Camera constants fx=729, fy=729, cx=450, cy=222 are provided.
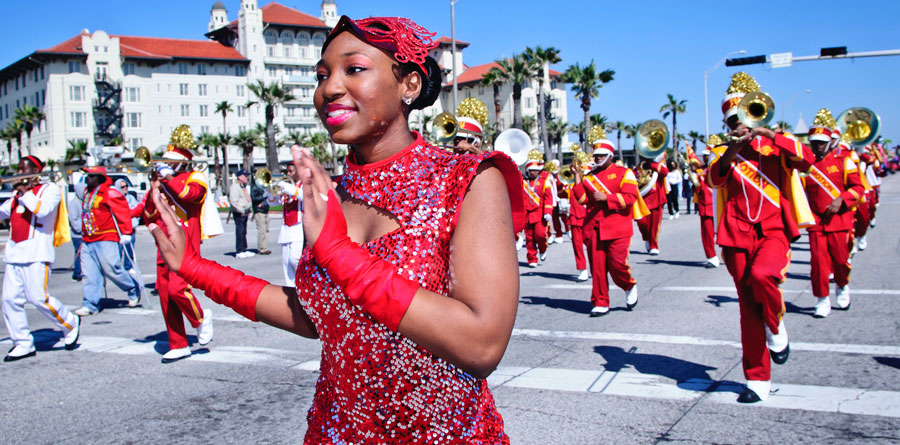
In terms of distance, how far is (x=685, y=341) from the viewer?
6.91 m

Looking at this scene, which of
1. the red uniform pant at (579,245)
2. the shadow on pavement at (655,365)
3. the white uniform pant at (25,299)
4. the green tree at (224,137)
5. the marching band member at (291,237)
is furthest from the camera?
the green tree at (224,137)

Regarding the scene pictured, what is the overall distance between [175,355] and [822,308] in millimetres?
6758

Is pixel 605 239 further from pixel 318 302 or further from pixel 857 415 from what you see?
pixel 318 302

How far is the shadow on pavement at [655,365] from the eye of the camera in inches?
226

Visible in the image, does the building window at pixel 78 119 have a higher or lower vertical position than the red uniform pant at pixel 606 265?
higher

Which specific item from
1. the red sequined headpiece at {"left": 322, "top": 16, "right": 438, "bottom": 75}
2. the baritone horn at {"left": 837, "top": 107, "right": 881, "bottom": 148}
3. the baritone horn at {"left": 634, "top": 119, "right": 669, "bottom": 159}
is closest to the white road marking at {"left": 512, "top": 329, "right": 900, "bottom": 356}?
the baritone horn at {"left": 634, "top": 119, "right": 669, "bottom": 159}

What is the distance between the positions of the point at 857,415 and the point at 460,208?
4.13 meters

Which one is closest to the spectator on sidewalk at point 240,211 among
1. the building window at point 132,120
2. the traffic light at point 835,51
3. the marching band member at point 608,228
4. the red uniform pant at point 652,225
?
the red uniform pant at point 652,225

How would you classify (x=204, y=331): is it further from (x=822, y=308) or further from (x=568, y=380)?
(x=822, y=308)

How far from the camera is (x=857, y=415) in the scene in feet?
15.1

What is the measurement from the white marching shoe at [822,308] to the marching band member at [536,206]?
18.7 ft

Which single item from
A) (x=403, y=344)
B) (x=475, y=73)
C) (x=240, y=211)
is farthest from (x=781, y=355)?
(x=475, y=73)

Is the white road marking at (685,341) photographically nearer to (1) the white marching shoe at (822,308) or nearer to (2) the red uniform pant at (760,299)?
(1) the white marching shoe at (822,308)

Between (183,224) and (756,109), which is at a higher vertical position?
(756,109)
